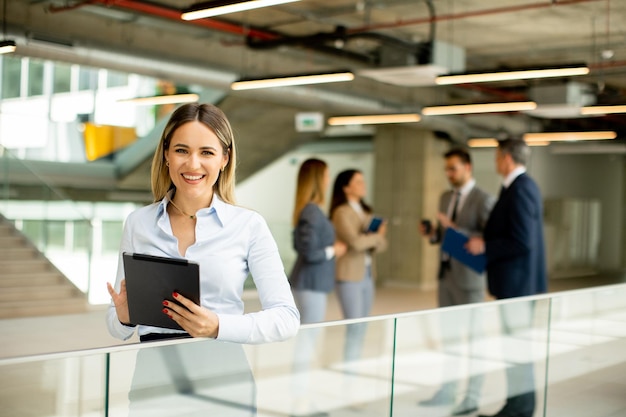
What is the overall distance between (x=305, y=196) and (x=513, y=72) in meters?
3.43

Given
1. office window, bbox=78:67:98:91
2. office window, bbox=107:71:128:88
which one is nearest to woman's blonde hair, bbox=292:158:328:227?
office window, bbox=107:71:128:88

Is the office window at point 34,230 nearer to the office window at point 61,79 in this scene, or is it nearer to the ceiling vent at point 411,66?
the office window at point 61,79

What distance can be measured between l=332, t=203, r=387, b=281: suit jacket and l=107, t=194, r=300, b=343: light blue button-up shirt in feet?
12.3

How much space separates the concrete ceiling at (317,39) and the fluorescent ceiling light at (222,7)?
235 centimetres

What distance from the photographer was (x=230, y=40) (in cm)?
1148

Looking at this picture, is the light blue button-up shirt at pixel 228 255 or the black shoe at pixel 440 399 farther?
the black shoe at pixel 440 399

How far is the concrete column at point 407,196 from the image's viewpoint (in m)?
15.7

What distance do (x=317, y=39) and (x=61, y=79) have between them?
634cm

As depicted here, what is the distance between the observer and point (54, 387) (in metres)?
2.05

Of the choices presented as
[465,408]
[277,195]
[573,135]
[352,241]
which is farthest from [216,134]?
[573,135]

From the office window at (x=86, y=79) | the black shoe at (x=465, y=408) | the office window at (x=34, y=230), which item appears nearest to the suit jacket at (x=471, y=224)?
the black shoe at (x=465, y=408)

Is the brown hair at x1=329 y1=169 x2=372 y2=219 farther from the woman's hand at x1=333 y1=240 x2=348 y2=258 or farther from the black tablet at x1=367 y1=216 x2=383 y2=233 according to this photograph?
the woman's hand at x1=333 y1=240 x2=348 y2=258

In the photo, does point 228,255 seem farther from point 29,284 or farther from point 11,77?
point 11,77

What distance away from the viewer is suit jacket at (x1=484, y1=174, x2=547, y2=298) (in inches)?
193
